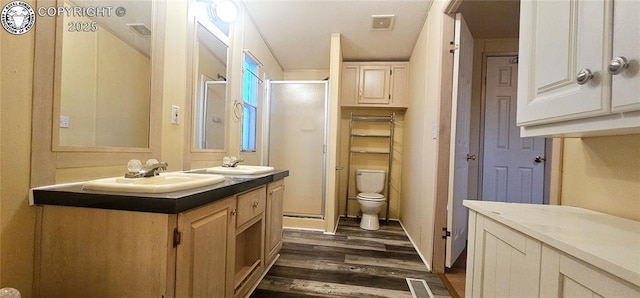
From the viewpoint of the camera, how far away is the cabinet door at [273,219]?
186cm

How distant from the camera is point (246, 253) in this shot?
1800 millimetres

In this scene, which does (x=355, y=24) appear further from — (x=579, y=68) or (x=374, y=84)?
(x=579, y=68)

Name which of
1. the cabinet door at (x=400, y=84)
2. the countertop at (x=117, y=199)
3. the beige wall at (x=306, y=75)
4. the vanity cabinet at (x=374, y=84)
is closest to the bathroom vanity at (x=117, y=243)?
the countertop at (x=117, y=199)

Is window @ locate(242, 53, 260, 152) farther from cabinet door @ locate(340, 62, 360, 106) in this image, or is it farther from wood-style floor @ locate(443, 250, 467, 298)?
wood-style floor @ locate(443, 250, 467, 298)

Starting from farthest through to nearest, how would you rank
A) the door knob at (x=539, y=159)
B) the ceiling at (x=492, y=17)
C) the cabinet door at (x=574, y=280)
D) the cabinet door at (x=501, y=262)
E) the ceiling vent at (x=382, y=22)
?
the door knob at (x=539, y=159), the ceiling vent at (x=382, y=22), the ceiling at (x=492, y=17), the cabinet door at (x=501, y=262), the cabinet door at (x=574, y=280)

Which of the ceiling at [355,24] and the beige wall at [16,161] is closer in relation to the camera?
→ the beige wall at [16,161]

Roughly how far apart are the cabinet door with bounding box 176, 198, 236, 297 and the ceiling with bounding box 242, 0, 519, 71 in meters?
1.99

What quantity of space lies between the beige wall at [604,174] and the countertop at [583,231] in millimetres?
43

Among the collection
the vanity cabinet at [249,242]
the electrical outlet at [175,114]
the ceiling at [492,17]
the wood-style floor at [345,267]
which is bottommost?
the wood-style floor at [345,267]

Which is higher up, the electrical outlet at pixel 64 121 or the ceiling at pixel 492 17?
the ceiling at pixel 492 17

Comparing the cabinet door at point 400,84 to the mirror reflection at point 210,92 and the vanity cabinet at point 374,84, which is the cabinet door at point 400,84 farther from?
the mirror reflection at point 210,92

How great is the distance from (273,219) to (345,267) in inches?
28.4

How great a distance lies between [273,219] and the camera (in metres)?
1.95

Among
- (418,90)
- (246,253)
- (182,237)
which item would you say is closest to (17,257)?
(182,237)
